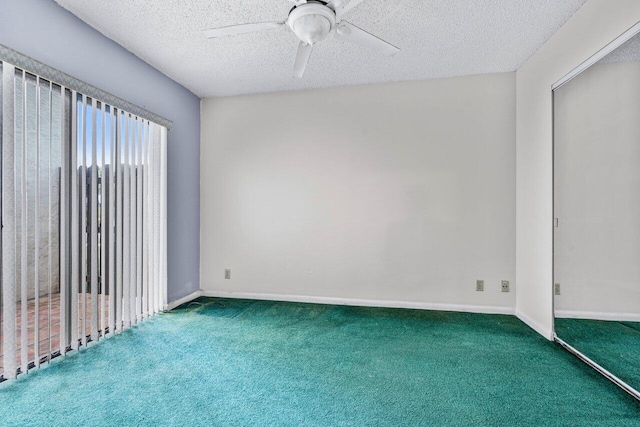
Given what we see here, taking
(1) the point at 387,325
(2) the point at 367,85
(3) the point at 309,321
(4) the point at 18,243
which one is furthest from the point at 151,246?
(2) the point at 367,85

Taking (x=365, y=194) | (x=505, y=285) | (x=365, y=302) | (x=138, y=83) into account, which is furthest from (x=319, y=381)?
(x=138, y=83)

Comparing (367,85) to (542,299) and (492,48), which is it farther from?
(542,299)

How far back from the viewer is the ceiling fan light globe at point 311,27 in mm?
1592

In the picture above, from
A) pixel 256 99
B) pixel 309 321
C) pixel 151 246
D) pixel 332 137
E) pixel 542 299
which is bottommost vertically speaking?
pixel 309 321

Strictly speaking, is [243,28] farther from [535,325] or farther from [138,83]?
[535,325]

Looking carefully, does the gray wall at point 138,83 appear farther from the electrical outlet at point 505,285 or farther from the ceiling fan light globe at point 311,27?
the electrical outlet at point 505,285

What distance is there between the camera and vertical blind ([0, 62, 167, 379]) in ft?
5.83

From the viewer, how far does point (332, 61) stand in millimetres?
2820

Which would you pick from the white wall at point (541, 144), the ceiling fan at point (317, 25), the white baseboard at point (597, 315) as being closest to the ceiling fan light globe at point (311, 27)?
the ceiling fan at point (317, 25)

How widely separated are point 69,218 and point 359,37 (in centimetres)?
238

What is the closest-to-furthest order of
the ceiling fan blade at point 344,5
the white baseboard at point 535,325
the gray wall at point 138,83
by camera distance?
1. the ceiling fan blade at point 344,5
2. the gray wall at point 138,83
3. the white baseboard at point 535,325

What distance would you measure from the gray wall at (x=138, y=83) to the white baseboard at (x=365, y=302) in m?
0.58

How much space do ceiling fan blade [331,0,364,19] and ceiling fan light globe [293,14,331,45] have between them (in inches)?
3.6

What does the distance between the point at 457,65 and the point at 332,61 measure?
1.26 metres
